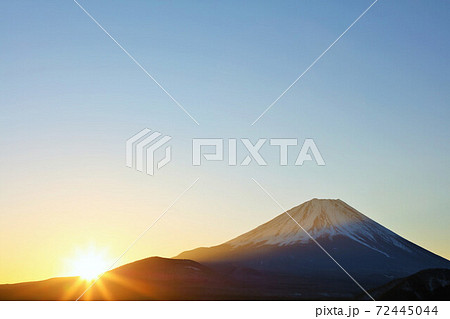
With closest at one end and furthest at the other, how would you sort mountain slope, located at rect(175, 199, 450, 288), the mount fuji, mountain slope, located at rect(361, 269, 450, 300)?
1. mountain slope, located at rect(361, 269, 450, 300)
2. the mount fuji
3. mountain slope, located at rect(175, 199, 450, 288)

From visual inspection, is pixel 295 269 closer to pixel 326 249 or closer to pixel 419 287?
pixel 326 249

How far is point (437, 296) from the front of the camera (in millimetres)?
21109

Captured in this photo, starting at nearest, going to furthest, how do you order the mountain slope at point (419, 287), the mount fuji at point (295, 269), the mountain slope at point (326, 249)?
the mountain slope at point (419, 287), the mount fuji at point (295, 269), the mountain slope at point (326, 249)

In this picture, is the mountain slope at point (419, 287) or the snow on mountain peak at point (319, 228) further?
the snow on mountain peak at point (319, 228)

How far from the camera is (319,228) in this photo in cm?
2997

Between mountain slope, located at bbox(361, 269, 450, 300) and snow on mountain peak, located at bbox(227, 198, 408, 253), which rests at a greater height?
snow on mountain peak, located at bbox(227, 198, 408, 253)

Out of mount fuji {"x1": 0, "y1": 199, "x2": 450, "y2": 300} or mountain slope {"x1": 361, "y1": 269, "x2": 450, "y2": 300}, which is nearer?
mountain slope {"x1": 361, "y1": 269, "x2": 450, "y2": 300}

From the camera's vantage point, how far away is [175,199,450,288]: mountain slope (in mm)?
26984

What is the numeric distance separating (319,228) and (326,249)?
4.06 feet

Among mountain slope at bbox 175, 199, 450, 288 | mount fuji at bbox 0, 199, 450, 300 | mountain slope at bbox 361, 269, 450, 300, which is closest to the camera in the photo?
mountain slope at bbox 361, 269, 450, 300

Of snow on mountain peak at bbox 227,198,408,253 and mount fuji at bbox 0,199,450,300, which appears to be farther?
snow on mountain peak at bbox 227,198,408,253

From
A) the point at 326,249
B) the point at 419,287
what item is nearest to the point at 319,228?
the point at 326,249

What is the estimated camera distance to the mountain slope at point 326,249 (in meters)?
27.0

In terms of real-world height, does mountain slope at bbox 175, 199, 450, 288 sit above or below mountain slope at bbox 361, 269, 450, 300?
above
